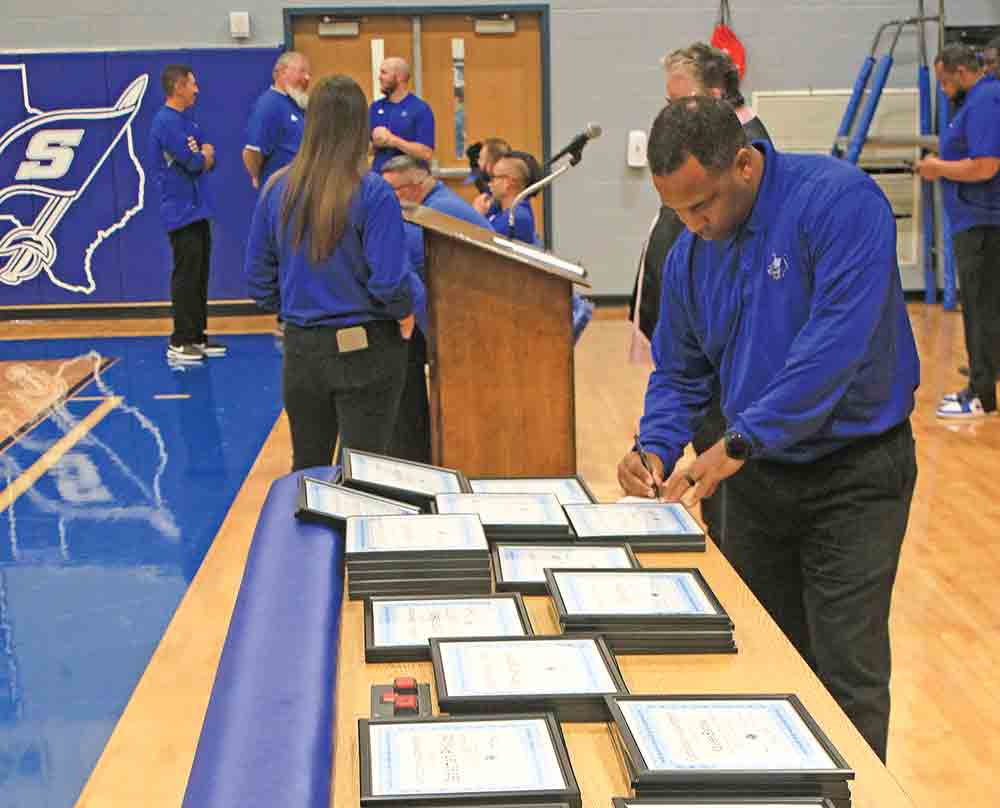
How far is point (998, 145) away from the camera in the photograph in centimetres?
627

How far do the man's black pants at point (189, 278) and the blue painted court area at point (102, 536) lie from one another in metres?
0.35

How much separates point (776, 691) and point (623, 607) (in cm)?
29

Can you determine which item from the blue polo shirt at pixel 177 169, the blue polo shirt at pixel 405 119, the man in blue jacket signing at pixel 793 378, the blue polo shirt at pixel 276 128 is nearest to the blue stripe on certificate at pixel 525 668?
the man in blue jacket signing at pixel 793 378

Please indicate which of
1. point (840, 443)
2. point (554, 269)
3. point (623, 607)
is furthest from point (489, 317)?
point (623, 607)

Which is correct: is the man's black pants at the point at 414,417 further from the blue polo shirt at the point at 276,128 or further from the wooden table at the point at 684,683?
the blue polo shirt at the point at 276,128

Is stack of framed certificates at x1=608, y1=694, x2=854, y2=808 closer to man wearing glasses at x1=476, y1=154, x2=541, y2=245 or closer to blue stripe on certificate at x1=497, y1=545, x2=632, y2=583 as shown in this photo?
blue stripe on certificate at x1=497, y1=545, x2=632, y2=583

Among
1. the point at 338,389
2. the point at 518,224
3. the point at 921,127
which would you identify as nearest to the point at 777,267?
the point at 338,389

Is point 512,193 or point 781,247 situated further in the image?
point 512,193

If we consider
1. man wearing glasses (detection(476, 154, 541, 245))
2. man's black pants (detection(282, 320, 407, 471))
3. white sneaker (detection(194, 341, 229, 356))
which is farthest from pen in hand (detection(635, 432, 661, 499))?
white sneaker (detection(194, 341, 229, 356))

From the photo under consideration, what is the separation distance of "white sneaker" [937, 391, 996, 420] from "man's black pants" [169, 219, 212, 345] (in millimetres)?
5000

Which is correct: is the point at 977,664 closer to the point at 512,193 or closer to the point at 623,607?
the point at 623,607

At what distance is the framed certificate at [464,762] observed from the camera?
1415mm

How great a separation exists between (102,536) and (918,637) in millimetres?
3073

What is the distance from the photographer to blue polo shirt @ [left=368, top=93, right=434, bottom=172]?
28.1 ft
